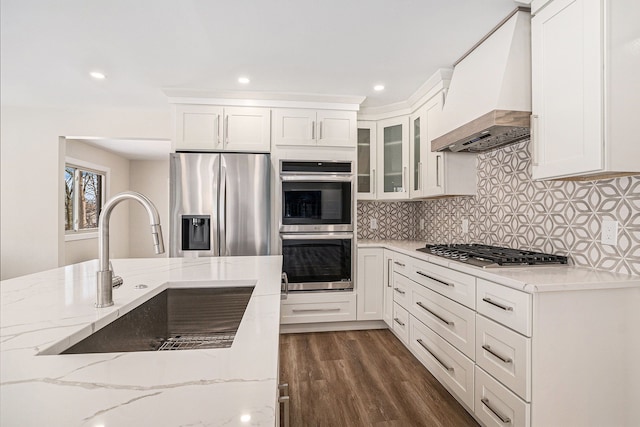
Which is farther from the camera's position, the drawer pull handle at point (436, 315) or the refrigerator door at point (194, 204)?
the refrigerator door at point (194, 204)

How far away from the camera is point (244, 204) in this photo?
2955 mm

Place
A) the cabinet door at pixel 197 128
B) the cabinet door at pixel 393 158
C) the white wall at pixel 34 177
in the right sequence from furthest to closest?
the white wall at pixel 34 177 → the cabinet door at pixel 393 158 → the cabinet door at pixel 197 128

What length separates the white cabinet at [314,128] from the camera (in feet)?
10.4

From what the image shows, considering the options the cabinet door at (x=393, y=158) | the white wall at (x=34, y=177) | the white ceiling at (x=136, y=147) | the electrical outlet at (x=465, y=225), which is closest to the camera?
the electrical outlet at (x=465, y=225)

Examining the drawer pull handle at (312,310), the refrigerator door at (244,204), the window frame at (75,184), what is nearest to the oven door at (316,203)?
the refrigerator door at (244,204)

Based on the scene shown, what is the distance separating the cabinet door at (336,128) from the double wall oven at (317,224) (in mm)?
239

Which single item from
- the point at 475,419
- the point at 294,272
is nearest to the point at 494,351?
the point at 475,419

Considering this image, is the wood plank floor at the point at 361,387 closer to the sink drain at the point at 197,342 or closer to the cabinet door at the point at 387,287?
the cabinet door at the point at 387,287

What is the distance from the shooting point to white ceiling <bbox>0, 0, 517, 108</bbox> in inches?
73.2

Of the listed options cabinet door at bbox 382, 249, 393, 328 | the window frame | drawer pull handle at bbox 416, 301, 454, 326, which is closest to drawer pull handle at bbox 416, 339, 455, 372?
drawer pull handle at bbox 416, 301, 454, 326

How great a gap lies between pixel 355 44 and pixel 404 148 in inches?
52.8

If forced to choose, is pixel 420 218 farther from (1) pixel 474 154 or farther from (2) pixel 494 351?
(2) pixel 494 351

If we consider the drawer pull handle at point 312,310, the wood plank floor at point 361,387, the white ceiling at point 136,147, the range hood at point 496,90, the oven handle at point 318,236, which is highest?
the white ceiling at point 136,147

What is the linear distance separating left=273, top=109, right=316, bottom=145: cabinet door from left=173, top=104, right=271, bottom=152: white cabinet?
0.09 meters
